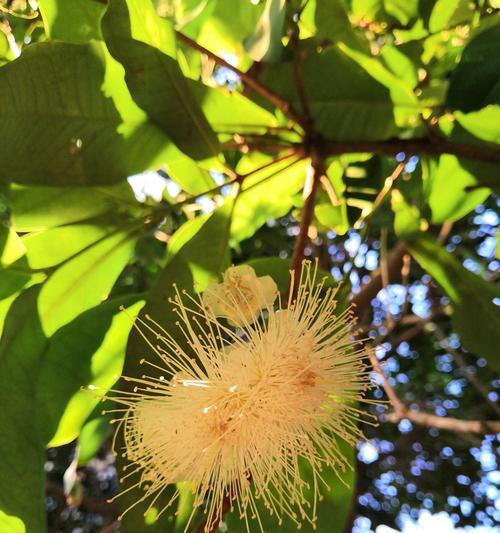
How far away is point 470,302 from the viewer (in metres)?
0.91

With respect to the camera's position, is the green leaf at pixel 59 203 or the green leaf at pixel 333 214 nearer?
the green leaf at pixel 59 203

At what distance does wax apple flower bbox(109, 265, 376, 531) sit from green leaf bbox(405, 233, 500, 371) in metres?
0.19

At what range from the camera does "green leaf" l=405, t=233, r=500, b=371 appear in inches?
34.9

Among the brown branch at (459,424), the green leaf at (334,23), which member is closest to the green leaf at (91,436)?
the green leaf at (334,23)

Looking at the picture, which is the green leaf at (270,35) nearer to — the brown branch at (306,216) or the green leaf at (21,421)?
the brown branch at (306,216)

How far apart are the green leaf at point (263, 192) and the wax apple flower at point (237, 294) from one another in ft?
0.65

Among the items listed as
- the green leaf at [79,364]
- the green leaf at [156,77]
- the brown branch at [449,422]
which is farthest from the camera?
the brown branch at [449,422]

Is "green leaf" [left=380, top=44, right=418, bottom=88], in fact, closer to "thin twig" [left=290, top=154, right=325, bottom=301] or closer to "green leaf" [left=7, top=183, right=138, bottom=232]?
"thin twig" [left=290, top=154, right=325, bottom=301]

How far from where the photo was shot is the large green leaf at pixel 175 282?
0.74 m

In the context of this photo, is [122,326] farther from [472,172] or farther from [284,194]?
[472,172]

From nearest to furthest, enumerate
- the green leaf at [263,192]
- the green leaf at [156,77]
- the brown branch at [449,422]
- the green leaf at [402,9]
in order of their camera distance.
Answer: the green leaf at [156,77] → the green leaf at [263,192] → the green leaf at [402,9] → the brown branch at [449,422]

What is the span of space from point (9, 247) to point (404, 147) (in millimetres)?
525

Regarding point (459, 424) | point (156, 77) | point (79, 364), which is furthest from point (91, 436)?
point (459, 424)

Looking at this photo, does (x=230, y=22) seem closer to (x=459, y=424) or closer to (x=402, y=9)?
(x=402, y=9)
